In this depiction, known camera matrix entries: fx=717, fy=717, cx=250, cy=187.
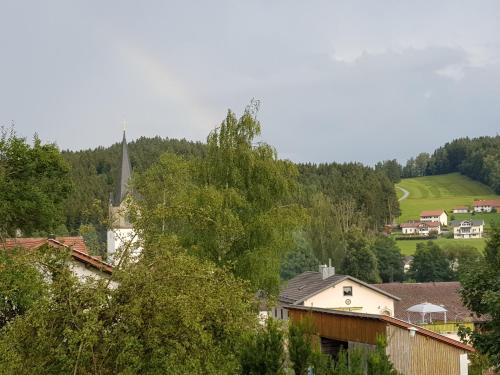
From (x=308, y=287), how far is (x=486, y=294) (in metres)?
33.9

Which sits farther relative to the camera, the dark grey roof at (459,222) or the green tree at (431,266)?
the dark grey roof at (459,222)

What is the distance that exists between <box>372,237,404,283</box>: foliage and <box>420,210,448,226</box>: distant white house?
5957 centimetres

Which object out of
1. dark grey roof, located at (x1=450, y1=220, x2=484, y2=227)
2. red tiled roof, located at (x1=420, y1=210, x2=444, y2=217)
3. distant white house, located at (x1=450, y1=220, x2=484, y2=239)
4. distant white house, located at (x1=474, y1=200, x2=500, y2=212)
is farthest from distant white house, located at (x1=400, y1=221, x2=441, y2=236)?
distant white house, located at (x1=474, y1=200, x2=500, y2=212)

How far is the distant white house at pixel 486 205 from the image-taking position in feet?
493

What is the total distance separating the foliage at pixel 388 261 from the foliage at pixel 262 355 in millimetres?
74189

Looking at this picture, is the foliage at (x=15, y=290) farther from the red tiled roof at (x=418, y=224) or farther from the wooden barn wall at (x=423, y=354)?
the red tiled roof at (x=418, y=224)

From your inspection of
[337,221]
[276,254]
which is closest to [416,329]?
[276,254]

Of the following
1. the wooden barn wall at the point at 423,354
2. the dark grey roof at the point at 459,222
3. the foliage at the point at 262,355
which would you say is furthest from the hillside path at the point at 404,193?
the foliage at the point at 262,355

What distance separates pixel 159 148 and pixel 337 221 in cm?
7017

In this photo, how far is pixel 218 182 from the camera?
2767 centimetres

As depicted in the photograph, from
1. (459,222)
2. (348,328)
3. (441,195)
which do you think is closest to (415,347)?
(348,328)

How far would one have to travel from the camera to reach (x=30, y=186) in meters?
28.6

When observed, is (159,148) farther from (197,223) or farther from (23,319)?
(23,319)

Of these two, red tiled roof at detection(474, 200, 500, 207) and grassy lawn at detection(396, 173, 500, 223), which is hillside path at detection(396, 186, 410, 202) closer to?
grassy lawn at detection(396, 173, 500, 223)
